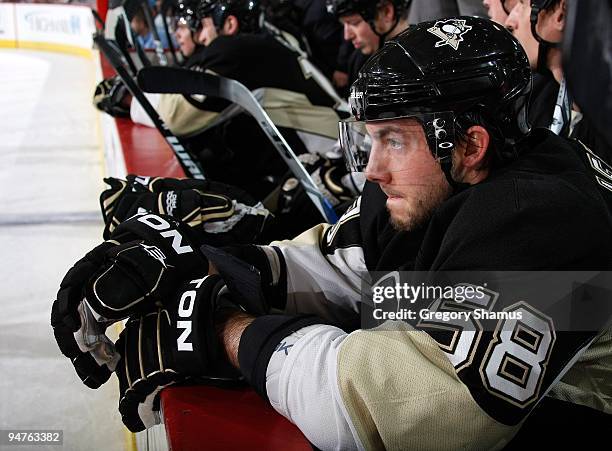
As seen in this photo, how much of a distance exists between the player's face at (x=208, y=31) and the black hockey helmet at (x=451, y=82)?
1.71 meters

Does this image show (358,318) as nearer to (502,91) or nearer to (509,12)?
(502,91)

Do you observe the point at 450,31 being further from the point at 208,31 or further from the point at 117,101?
the point at 117,101

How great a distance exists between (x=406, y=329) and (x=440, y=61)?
0.34m

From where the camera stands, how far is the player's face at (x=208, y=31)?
2576 millimetres

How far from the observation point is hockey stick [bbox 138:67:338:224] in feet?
5.76

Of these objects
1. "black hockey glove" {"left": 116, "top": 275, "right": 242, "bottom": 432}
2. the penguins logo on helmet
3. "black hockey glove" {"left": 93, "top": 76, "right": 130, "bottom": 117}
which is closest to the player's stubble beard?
the penguins logo on helmet

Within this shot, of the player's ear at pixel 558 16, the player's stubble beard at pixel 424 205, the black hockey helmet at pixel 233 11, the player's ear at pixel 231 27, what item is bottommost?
the player's ear at pixel 231 27

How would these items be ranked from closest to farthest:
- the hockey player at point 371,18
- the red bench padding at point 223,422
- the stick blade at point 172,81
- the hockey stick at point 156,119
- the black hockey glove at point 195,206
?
the red bench padding at point 223,422 → the black hockey glove at point 195,206 → the stick blade at point 172,81 → the hockey stick at point 156,119 → the hockey player at point 371,18

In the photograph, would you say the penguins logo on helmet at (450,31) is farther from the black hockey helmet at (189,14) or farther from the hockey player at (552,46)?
the black hockey helmet at (189,14)

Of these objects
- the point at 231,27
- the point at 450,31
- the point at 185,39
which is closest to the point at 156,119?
the point at 231,27

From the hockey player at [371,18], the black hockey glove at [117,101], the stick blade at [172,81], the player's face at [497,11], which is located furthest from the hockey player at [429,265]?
the black hockey glove at [117,101]

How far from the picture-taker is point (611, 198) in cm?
89

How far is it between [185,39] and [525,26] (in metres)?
1.52

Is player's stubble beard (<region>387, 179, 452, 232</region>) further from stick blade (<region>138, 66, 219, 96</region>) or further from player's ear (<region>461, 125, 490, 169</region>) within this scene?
stick blade (<region>138, 66, 219, 96</region>)
